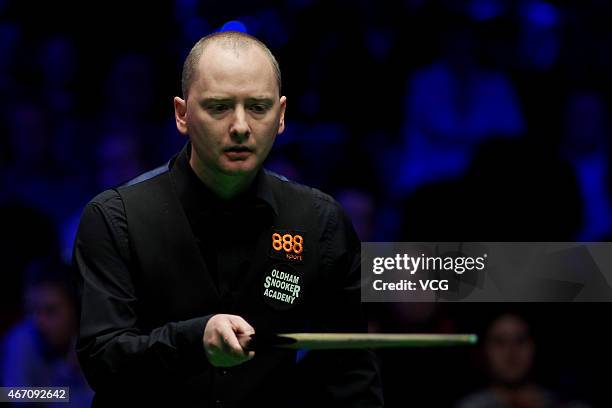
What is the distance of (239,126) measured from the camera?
2.51m

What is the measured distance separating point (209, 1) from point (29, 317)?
1.82 meters

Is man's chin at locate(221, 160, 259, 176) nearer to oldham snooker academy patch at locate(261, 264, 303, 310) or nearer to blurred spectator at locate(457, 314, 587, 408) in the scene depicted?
oldham snooker academy patch at locate(261, 264, 303, 310)

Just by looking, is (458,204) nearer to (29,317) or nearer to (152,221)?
(29,317)

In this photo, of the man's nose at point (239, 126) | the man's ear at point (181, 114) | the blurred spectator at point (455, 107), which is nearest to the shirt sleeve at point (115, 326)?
the man's ear at point (181, 114)

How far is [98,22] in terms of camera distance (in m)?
5.55

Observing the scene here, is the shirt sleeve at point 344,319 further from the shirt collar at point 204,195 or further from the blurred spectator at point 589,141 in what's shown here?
the blurred spectator at point 589,141

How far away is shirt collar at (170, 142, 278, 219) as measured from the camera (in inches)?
105

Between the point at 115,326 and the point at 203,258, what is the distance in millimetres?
291

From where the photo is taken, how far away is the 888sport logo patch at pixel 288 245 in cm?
269

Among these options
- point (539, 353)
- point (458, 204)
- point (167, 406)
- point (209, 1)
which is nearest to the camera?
point (167, 406)

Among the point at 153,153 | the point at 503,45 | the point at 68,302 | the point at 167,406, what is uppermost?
the point at 503,45

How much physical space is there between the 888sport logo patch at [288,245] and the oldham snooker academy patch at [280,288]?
0.11 feet

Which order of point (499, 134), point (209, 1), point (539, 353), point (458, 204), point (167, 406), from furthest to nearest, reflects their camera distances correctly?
point (209, 1), point (499, 134), point (458, 204), point (539, 353), point (167, 406)

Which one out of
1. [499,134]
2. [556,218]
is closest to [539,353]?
[556,218]
